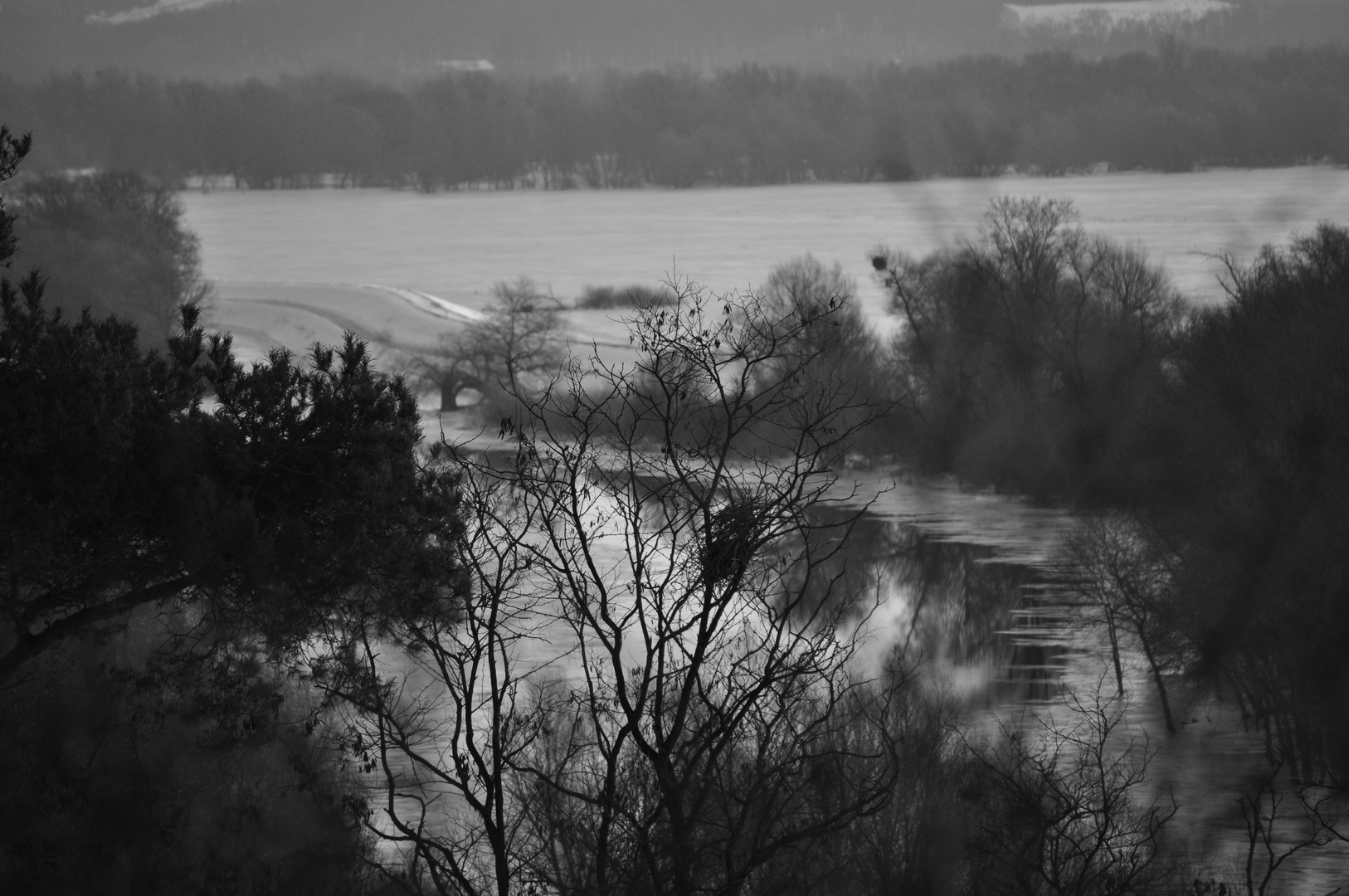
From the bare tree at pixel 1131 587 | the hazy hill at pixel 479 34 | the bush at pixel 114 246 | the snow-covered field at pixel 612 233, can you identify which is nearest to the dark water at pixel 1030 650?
the bare tree at pixel 1131 587

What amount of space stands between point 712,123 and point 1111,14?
64.5 ft

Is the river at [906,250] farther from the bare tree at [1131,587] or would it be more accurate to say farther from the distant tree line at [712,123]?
the distant tree line at [712,123]

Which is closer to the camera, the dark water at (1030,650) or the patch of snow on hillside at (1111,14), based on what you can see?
the dark water at (1030,650)

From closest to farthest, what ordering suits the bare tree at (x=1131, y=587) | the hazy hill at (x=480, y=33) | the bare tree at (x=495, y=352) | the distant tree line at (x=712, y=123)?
the bare tree at (x=1131, y=587) → the bare tree at (x=495, y=352) → the distant tree line at (x=712, y=123) → the hazy hill at (x=480, y=33)

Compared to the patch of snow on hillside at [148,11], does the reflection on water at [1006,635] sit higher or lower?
lower

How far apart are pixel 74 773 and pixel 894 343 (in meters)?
24.3

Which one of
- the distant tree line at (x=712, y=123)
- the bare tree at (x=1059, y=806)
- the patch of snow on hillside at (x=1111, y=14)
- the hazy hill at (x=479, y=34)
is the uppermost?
the hazy hill at (x=479, y=34)

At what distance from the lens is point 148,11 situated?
362 feet

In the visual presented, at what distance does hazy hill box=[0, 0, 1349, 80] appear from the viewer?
84062 millimetres

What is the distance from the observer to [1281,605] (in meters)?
18.7

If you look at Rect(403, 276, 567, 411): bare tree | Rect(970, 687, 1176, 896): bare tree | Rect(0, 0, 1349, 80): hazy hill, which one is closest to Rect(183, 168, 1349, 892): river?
Rect(970, 687, 1176, 896): bare tree

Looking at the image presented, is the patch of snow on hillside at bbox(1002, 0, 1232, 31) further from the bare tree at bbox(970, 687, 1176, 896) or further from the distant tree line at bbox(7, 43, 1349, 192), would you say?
A: the bare tree at bbox(970, 687, 1176, 896)

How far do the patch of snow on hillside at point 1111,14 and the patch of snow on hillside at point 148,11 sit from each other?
60.9m

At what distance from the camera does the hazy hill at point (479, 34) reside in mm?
A: 84062
